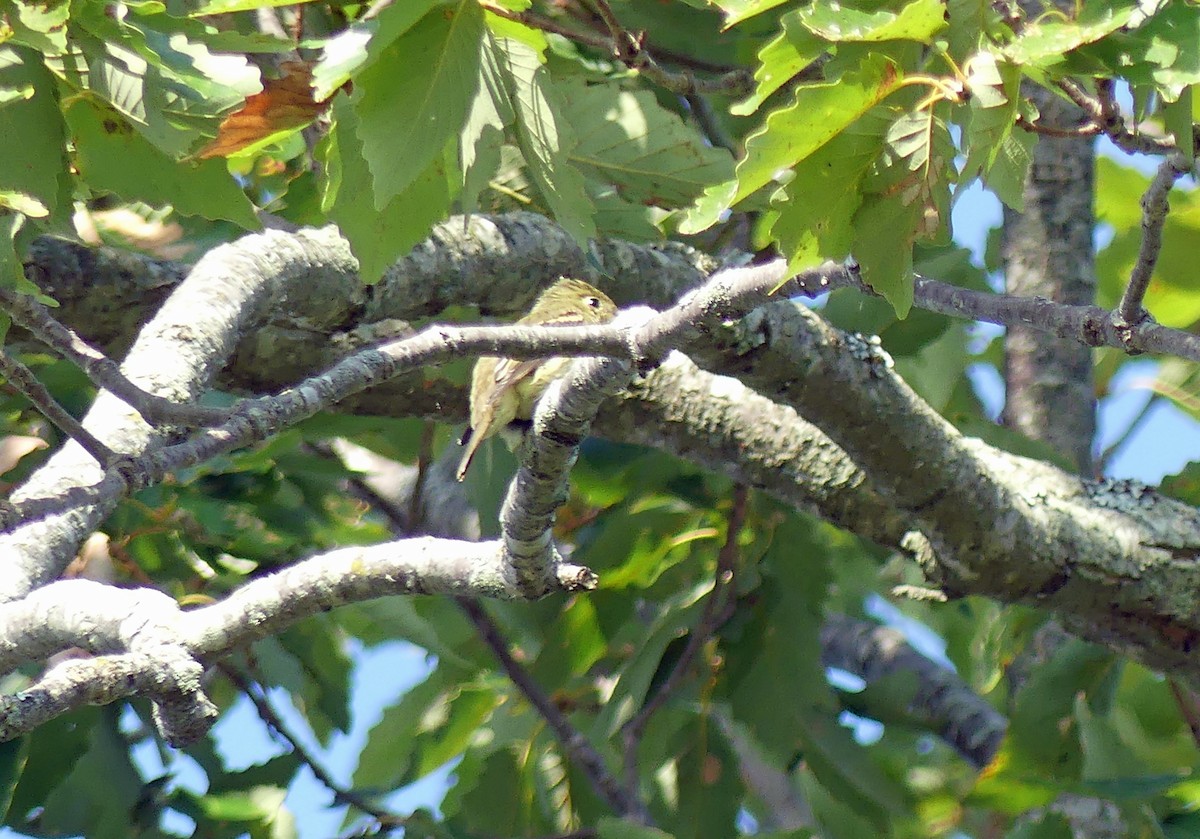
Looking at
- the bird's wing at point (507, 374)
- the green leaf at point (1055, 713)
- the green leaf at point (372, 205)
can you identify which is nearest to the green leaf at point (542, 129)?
the green leaf at point (372, 205)

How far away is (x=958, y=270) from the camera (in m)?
3.50

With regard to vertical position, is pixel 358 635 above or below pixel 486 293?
below

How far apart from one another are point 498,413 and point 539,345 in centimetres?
132

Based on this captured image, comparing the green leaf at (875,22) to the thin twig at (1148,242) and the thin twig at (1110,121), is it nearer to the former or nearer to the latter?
the thin twig at (1110,121)

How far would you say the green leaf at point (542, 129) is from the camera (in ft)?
5.93

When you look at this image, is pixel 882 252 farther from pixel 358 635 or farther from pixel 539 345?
pixel 358 635

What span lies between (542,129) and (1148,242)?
2.64 ft

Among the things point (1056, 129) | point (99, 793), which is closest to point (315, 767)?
point (99, 793)

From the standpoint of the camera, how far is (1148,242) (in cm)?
147

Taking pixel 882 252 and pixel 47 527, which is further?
pixel 47 527

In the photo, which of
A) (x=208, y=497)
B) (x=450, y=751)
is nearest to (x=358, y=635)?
(x=450, y=751)

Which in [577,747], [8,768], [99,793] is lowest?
[577,747]

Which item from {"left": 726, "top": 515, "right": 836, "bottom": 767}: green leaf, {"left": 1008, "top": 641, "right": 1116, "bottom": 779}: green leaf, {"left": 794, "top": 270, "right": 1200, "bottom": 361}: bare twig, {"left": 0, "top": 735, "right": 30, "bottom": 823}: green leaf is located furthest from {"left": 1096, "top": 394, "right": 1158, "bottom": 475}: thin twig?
{"left": 0, "top": 735, "right": 30, "bottom": 823}: green leaf

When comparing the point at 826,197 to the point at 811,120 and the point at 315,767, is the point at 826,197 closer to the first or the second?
the point at 811,120
